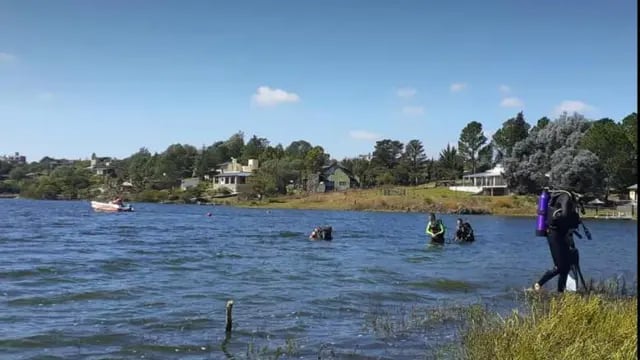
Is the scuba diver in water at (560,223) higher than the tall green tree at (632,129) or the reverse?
the reverse

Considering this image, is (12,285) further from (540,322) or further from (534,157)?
(534,157)

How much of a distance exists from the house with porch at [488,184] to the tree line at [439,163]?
3.15m

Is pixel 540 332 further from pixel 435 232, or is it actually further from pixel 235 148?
pixel 235 148

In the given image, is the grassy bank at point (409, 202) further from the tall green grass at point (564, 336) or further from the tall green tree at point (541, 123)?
the tall green grass at point (564, 336)

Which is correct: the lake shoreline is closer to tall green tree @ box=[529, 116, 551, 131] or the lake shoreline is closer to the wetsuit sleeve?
tall green tree @ box=[529, 116, 551, 131]

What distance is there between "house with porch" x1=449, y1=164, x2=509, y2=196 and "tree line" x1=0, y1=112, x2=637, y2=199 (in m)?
3.15

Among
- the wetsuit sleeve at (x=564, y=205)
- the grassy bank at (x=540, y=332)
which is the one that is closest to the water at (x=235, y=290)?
the grassy bank at (x=540, y=332)

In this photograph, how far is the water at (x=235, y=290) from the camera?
41.3ft

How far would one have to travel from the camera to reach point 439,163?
145875 millimetres

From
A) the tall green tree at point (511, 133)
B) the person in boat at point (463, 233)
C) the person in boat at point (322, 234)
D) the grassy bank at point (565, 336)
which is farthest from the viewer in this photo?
the tall green tree at point (511, 133)

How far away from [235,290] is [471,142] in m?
133

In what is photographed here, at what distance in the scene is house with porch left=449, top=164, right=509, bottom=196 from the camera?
116 m

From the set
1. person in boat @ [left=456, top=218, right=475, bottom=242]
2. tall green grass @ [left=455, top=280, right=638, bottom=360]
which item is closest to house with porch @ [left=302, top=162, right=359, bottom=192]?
person in boat @ [left=456, top=218, right=475, bottom=242]

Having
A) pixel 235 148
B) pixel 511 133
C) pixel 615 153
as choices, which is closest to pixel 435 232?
pixel 615 153
